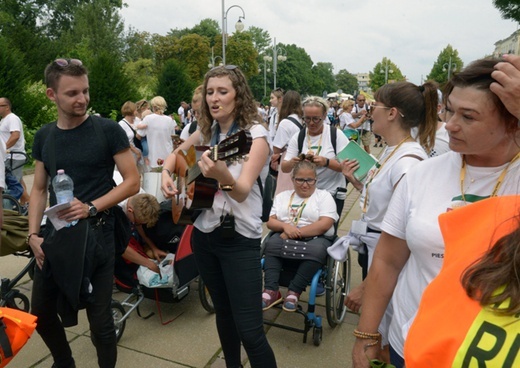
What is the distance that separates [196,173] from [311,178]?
183 cm

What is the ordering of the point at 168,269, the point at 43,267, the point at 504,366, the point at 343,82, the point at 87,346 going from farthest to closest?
the point at 343,82 < the point at 168,269 < the point at 87,346 < the point at 43,267 < the point at 504,366

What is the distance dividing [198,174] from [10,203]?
4.81 m

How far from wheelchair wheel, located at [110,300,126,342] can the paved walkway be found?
0.32ft

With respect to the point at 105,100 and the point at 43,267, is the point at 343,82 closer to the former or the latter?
the point at 105,100

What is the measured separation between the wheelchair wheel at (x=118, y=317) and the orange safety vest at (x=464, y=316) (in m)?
2.80

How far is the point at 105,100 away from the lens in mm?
18250

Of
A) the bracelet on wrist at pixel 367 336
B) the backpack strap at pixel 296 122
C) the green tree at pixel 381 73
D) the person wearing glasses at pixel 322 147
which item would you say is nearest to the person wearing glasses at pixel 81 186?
the bracelet on wrist at pixel 367 336

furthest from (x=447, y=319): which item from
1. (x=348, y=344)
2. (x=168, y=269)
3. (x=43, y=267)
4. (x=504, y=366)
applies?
(x=168, y=269)

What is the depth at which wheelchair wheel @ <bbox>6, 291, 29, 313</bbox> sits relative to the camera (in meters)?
3.44

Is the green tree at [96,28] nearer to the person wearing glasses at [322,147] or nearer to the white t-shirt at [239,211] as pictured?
the person wearing glasses at [322,147]

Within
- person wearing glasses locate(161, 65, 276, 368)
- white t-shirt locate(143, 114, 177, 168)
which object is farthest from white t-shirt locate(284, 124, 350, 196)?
white t-shirt locate(143, 114, 177, 168)

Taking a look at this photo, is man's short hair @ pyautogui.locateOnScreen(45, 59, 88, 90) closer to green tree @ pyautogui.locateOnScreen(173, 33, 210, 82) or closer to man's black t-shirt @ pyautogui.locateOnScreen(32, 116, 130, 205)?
man's black t-shirt @ pyautogui.locateOnScreen(32, 116, 130, 205)

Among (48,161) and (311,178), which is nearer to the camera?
(48,161)

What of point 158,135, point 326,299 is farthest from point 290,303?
point 158,135
